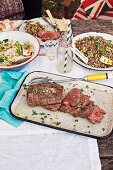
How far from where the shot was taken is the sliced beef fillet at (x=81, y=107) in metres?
1.32

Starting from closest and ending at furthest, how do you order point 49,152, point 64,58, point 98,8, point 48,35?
point 49,152 < point 64,58 < point 48,35 < point 98,8

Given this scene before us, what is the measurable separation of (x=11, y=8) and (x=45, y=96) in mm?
1162

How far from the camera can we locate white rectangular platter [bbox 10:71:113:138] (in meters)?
1.30

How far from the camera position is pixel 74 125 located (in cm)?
132

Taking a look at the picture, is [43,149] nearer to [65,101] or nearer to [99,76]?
[65,101]

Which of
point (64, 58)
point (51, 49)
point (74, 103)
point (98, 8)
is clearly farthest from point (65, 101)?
point (98, 8)

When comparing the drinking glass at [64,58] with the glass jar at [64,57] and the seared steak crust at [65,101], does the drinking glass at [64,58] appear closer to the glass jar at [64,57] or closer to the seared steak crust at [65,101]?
the glass jar at [64,57]

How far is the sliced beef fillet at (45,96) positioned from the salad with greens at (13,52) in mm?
280

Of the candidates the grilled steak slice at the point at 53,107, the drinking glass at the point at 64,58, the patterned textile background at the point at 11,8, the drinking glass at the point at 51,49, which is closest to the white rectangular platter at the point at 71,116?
the grilled steak slice at the point at 53,107

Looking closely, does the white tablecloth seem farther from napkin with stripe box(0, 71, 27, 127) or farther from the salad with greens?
the salad with greens

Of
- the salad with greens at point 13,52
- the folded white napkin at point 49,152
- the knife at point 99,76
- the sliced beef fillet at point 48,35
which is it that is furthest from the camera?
the sliced beef fillet at point 48,35

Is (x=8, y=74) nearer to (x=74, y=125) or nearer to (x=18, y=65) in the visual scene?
(x=18, y=65)

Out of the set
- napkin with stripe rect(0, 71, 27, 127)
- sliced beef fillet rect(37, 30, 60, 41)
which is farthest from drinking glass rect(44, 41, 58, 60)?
napkin with stripe rect(0, 71, 27, 127)

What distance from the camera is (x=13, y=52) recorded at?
168 centimetres
